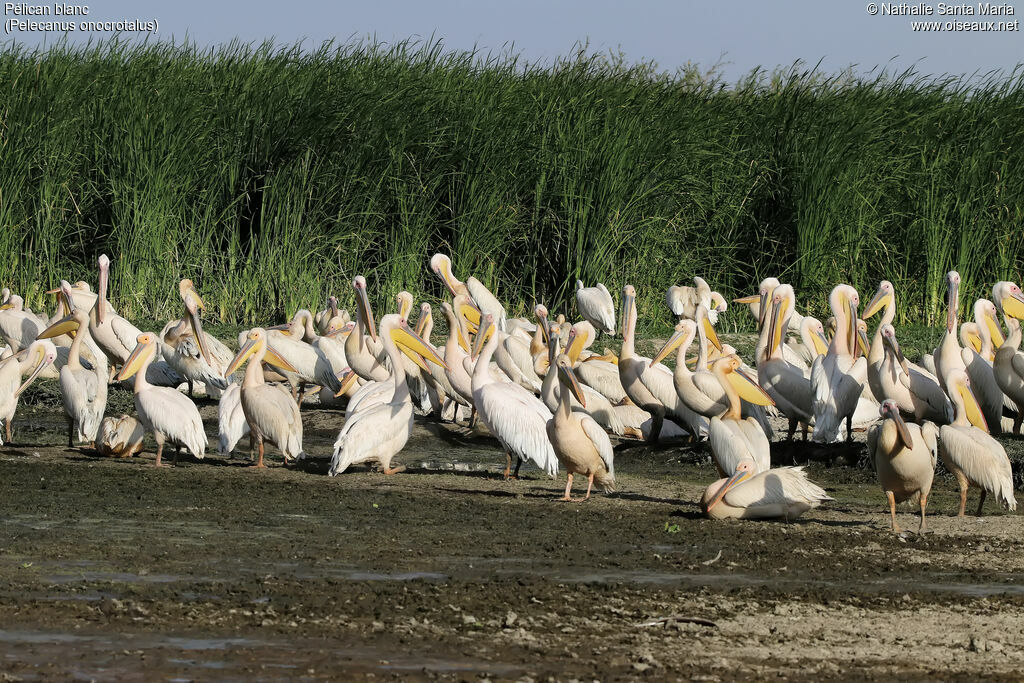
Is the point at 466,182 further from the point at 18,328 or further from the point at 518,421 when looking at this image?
the point at 518,421

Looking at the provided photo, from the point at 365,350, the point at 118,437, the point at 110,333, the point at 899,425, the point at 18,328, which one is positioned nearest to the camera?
the point at 899,425

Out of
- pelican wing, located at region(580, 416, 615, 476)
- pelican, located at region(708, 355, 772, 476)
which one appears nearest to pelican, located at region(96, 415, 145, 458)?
pelican wing, located at region(580, 416, 615, 476)

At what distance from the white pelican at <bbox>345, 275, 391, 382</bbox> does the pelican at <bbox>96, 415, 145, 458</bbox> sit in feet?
7.63

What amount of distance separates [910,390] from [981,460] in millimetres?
2490

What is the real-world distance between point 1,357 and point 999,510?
6566mm

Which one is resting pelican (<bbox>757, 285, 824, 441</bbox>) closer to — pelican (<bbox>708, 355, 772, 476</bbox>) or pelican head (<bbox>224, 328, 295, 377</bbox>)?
pelican (<bbox>708, 355, 772, 476</bbox>)

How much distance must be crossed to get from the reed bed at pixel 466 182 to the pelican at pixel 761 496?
25.5ft

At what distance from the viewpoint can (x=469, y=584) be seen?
16.3 feet

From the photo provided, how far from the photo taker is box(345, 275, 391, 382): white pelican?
10555 mm

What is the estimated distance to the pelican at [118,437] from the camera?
833 centimetres

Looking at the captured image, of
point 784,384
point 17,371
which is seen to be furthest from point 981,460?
point 17,371

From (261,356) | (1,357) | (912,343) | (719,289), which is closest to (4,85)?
(1,357)

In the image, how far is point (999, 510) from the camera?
724cm

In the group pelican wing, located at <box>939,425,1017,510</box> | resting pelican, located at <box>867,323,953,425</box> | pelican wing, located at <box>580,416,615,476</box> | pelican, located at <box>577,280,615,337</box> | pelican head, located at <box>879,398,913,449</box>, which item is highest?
pelican, located at <box>577,280,615,337</box>
